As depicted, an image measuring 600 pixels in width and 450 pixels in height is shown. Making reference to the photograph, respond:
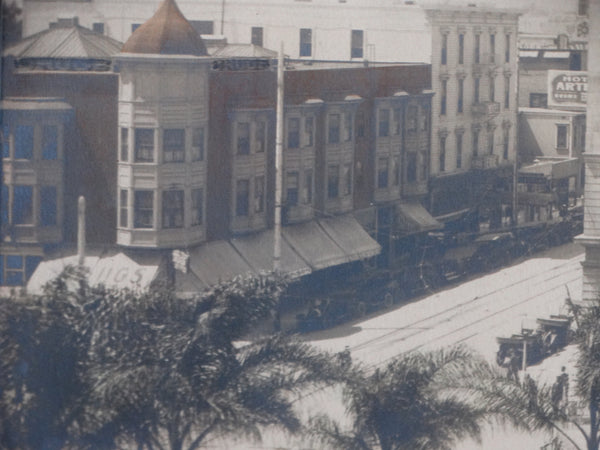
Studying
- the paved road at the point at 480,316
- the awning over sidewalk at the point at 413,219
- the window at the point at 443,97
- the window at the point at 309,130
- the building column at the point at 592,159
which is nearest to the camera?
the paved road at the point at 480,316

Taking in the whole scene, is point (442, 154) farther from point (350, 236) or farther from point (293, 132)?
point (293, 132)

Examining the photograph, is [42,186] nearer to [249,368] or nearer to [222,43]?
[222,43]

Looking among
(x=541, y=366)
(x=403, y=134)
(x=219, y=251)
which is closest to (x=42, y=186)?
(x=219, y=251)

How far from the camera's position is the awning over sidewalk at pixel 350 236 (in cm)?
2825

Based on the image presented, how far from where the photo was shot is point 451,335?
26.2 m

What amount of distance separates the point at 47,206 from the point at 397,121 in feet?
28.3

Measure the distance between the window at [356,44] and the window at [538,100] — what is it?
15.2ft

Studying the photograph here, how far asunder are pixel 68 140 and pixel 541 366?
35.8 feet

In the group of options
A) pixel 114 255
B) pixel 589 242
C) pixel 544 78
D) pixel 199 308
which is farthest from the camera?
pixel 544 78

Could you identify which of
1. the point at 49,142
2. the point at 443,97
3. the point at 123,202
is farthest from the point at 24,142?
the point at 443,97

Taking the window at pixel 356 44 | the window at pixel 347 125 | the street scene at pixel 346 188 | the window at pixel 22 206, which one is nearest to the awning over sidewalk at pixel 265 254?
the street scene at pixel 346 188

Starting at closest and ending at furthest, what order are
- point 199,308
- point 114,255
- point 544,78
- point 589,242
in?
1. point 199,308
2. point 114,255
3. point 589,242
4. point 544,78

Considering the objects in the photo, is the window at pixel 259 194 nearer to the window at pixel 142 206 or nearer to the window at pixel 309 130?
the window at pixel 309 130

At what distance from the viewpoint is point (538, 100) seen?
97.1 feet
